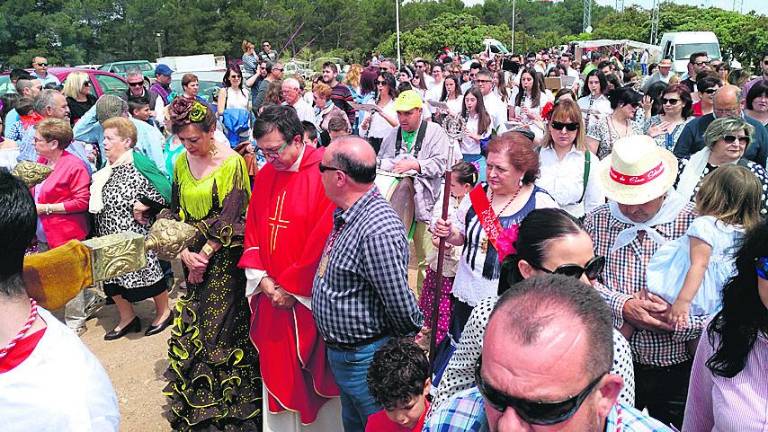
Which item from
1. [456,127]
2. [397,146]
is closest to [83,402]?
[397,146]

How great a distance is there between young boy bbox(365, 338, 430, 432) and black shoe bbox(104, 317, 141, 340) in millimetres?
3639

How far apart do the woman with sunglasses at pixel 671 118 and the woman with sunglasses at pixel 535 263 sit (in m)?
5.03

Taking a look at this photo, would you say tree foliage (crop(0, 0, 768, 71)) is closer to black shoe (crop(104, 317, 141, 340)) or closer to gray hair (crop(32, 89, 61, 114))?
gray hair (crop(32, 89, 61, 114))

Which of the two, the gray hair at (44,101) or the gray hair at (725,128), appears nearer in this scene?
the gray hair at (725,128)

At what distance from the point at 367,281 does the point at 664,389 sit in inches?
58.1

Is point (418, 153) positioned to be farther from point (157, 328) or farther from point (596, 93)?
point (596, 93)

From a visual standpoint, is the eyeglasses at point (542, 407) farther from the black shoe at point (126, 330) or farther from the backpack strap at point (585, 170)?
the black shoe at point (126, 330)

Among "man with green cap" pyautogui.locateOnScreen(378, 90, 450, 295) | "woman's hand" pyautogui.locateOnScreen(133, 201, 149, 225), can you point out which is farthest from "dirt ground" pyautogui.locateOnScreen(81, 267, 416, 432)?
"man with green cap" pyautogui.locateOnScreen(378, 90, 450, 295)

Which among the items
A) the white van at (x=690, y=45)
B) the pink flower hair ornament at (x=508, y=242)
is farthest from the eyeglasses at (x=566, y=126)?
the white van at (x=690, y=45)

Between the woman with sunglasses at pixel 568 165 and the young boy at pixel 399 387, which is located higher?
the woman with sunglasses at pixel 568 165

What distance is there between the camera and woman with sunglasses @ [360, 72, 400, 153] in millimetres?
6750

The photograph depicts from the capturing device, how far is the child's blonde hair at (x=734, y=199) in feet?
9.75

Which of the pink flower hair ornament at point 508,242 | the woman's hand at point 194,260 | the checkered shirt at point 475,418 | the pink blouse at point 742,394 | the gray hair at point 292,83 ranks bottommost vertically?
the woman's hand at point 194,260

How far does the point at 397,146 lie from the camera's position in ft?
18.6
